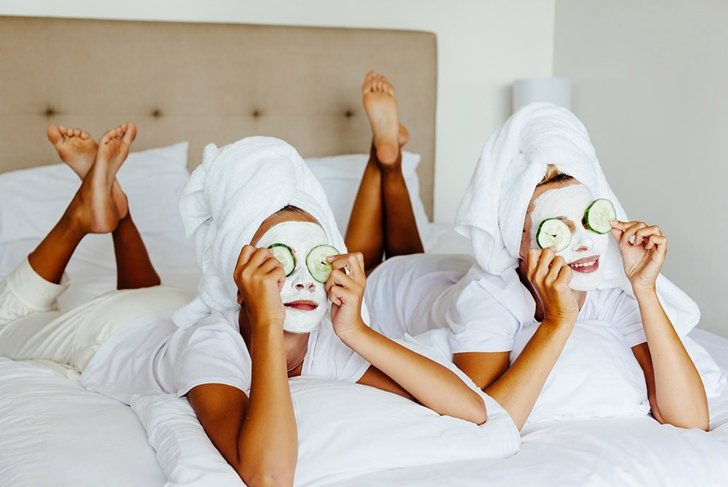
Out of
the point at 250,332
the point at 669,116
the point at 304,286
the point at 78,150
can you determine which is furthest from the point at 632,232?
the point at 669,116

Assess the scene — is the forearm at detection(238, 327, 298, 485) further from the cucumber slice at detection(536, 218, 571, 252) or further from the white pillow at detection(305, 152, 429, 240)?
the white pillow at detection(305, 152, 429, 240)

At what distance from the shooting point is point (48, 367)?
74.0 inches

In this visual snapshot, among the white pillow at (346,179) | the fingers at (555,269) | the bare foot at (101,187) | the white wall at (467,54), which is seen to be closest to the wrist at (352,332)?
the fingers at (555,269)

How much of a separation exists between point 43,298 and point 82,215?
0.75 feet

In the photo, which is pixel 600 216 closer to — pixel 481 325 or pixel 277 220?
pixel 481 325

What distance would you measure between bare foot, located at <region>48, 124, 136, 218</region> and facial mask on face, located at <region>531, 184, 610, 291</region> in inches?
44.5

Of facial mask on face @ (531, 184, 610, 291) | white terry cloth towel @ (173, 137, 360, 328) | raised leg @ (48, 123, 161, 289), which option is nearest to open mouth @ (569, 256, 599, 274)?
facial mask on face @ (531, 184, 610, 291)

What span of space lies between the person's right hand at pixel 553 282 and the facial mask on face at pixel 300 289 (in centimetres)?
36

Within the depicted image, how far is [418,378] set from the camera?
1.47 metres

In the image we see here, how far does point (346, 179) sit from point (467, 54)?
89cm

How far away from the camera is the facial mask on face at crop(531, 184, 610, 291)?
5.22 feet

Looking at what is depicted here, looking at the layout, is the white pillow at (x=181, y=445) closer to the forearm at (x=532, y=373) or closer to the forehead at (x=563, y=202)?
the forearm at (x=532, y=373)

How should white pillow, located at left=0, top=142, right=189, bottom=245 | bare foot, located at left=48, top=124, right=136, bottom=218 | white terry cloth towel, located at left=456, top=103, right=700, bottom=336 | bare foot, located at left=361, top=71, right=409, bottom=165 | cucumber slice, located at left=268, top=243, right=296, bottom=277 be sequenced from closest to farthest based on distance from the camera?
cucumber slice, located at left=268, top=243, right=296, bottom=277, white terry cloth towel, located at left=456, top=103, right=700, bottom=336, bare foot, located at left=48, top=124, right=136, bottom=218, bare foot, located at left=361, top=71, right=409, bottom=165, white pillow, located at left=0, top=142, right=189, bottom=245

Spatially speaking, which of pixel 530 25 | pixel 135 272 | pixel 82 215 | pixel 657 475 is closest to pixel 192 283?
pixel 135 272
